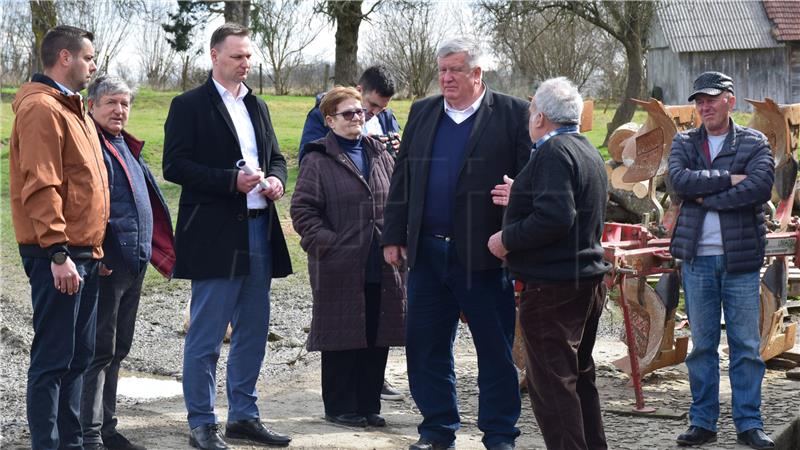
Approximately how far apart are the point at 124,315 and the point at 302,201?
110cm

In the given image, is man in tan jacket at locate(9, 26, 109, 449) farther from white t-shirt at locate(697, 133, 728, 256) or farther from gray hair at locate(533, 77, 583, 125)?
white t-shirt at locate(697, 133, 728, 256)

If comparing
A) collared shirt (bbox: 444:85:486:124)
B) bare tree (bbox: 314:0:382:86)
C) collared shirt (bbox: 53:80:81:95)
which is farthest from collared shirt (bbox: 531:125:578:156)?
bare tree (bbox: 314:0:382:86)

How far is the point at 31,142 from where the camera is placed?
448cm

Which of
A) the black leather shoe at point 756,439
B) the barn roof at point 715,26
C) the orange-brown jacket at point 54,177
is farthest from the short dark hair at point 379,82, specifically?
the barn roof at point 715,26

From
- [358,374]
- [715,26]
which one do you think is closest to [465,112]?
[358,374]

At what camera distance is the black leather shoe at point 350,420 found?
5891mm

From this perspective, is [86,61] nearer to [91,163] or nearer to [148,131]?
[91,163]

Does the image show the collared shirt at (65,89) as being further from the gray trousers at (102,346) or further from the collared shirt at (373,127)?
the collared shirt at (373,127)

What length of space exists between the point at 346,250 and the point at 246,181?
0.82 m

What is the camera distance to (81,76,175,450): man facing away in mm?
4980

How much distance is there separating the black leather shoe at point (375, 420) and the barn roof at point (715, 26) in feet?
94.0

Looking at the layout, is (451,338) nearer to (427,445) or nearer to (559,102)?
(427,445)

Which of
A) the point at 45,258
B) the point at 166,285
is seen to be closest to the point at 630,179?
the point at 45,258

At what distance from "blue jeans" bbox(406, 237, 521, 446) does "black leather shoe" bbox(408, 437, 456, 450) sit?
0.06 feet
